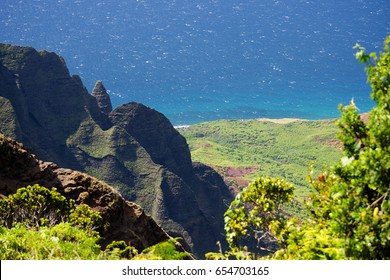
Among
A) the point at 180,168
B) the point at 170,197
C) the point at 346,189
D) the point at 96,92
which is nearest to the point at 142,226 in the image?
the point at 346,189

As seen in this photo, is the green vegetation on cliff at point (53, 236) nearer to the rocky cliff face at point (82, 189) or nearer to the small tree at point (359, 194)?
the rocky cliff face at point (82, 189)

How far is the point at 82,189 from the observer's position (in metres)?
31.9

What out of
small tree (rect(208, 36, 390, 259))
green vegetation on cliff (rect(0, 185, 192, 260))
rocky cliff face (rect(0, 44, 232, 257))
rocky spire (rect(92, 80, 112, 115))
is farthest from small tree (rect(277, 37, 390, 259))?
rocky spire (rect(92, 80, 112, 115))

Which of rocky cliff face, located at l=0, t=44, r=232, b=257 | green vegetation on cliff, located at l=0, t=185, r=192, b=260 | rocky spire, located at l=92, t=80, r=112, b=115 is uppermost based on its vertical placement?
rocky spire, located at l=92, t=80, r=112, b=115

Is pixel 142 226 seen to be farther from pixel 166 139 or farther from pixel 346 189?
pixel 166 139

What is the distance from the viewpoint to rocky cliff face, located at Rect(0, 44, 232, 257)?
11769 cm

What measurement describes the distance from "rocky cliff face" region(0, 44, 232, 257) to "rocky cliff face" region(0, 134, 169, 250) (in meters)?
76.9

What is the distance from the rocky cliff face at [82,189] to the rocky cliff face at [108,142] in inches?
3029

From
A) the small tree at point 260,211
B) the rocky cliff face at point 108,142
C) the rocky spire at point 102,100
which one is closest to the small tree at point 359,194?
the small tree at point 260,211

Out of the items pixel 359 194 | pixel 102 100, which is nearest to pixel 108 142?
pixel 102 100

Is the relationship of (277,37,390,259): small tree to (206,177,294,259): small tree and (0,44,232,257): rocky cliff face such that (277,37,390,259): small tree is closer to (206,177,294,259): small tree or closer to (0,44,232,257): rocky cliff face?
(206,177,294,259): small tree

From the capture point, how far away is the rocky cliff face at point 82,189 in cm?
3039

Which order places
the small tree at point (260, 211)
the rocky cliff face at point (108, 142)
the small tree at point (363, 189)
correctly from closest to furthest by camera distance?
the small tree at point (363, 189) → the small tree at point (260, 211) → the rocky cliff face at point (108, 142)

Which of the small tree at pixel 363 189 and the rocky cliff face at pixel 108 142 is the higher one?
the rocky cliff face at pixel 108 142
